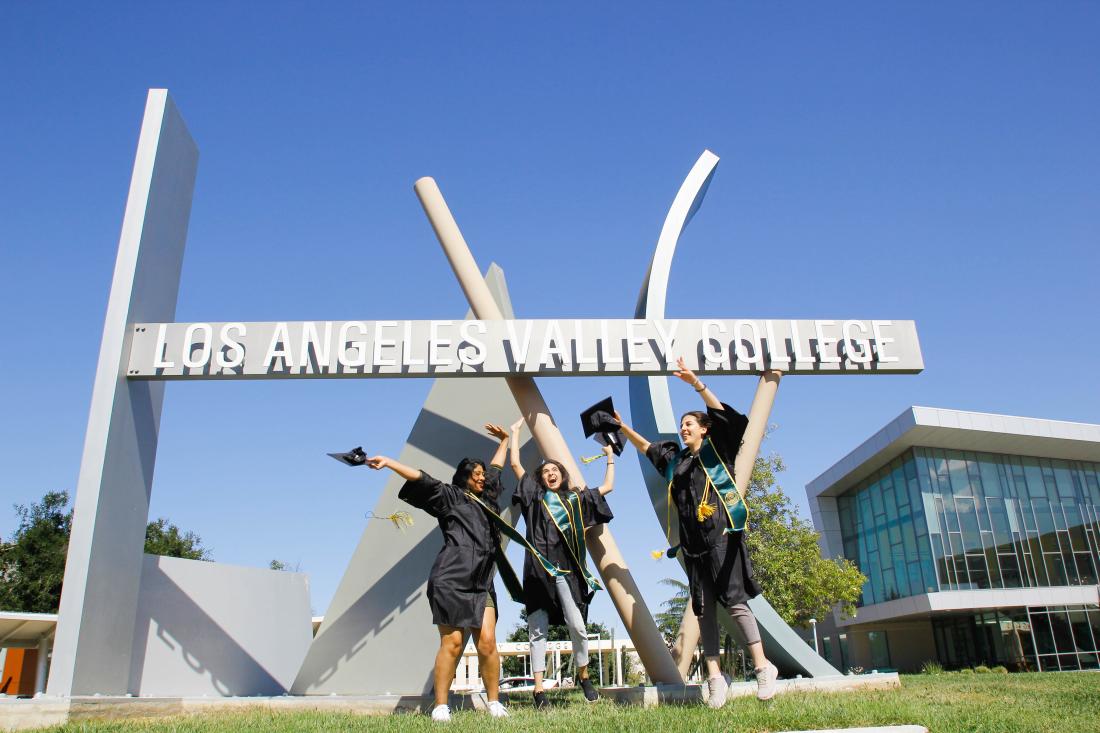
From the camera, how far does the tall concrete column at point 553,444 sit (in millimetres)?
6250

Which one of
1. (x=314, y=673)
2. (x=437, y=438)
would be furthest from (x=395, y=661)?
(x=437, y=438)

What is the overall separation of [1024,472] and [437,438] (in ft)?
90.5

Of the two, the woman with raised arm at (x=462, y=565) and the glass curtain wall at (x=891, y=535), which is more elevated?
the glass curtain wall at (x=891, y=535)

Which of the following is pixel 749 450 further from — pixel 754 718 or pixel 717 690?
pixel 754 718

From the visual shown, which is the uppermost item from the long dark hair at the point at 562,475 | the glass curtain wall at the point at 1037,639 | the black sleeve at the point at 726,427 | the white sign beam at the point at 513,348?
the white sign beam at the point at 513,348

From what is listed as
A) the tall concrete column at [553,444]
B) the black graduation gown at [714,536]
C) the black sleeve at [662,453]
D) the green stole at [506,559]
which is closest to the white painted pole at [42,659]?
the tall concrete column at [553,444]

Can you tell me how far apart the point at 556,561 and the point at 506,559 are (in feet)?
1.22

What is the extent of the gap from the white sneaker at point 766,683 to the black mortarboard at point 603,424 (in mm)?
2213

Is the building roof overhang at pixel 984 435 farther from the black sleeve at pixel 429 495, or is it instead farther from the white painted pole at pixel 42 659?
the white painted pole at pixel 42 659

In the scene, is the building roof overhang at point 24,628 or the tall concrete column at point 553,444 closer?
the tall concrete column at point 553,444

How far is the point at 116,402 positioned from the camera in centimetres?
651

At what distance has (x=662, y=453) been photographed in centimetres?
606

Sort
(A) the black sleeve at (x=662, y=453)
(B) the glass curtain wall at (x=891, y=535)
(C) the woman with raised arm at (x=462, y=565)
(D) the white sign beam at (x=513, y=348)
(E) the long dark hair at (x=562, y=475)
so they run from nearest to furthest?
(C) the woman with raised arm at (x=462, y=565) → (A) the black sleeve at (x=662, y=453) → (E) the long dark hair at (x=562, y=475) → (D) the white sign beam at (x=513, y=348) → (B) the glass curtain wall at (x=891, y=535)

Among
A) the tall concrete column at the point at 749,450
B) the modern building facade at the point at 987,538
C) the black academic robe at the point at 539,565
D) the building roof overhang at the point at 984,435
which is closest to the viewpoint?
the black academic robe at the point at 539,565
